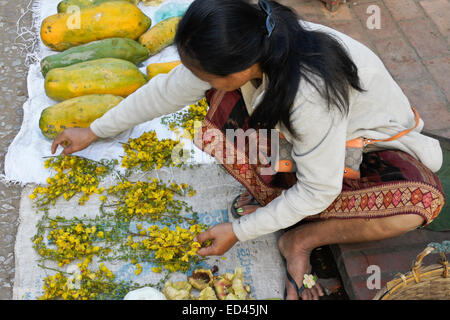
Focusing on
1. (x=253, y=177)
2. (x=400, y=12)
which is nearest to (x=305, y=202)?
(x=253, y=177)

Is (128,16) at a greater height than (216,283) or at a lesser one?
greater

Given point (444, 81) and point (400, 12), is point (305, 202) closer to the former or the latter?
point (444, 81)

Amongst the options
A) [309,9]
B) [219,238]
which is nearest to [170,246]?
[219,238]

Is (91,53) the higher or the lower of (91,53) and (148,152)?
the higher

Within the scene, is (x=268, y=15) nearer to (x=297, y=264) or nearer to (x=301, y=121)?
(x=301, y=121)

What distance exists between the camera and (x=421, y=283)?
59.4 inches

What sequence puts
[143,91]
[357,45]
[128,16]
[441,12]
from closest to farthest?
1. [357,45]
2. [143,91]
3. [128,16]
4. [441,12]

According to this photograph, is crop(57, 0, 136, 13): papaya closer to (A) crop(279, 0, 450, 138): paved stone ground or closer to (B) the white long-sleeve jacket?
(B) the white long-sleeve jacket

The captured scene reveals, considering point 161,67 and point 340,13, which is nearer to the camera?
point 161,67

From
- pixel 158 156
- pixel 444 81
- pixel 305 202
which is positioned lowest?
pixel 444 81

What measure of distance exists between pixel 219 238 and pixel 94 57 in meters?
1.37

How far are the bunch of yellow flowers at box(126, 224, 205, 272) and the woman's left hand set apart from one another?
80 millimetres
